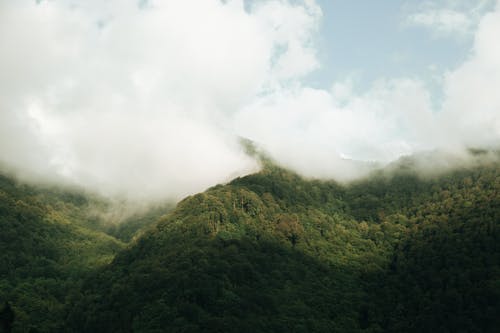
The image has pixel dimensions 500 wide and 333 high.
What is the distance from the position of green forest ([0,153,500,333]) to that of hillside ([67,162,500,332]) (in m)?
0.44

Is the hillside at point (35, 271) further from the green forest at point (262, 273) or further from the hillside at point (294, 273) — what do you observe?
the hillside at point (294, 273)

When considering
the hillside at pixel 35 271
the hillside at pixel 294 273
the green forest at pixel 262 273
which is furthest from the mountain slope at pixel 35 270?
the hillside at pixel 294 273

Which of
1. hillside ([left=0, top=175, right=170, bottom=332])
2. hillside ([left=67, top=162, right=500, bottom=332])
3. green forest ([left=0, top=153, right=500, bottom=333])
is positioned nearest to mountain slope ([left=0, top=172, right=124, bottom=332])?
hillside ([left=0, top=175, right=170, bottom=332])

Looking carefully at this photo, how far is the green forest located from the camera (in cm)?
13312

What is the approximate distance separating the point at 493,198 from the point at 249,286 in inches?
4206

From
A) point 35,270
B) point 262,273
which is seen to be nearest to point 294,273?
point 262,273

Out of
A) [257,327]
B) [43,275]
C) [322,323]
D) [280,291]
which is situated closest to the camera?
[257,327]

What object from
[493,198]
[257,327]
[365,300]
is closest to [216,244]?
[257,327]

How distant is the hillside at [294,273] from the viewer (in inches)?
5207

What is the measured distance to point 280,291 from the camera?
473 feet

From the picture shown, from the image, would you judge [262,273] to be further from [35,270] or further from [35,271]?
[35,270]

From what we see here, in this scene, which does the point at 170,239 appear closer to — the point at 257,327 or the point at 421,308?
the point at 257,327

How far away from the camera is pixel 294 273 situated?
156 metres

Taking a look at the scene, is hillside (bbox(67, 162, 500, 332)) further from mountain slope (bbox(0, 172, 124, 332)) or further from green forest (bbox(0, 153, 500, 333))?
mountain slope (bbox(0, 172, 124, 332))
